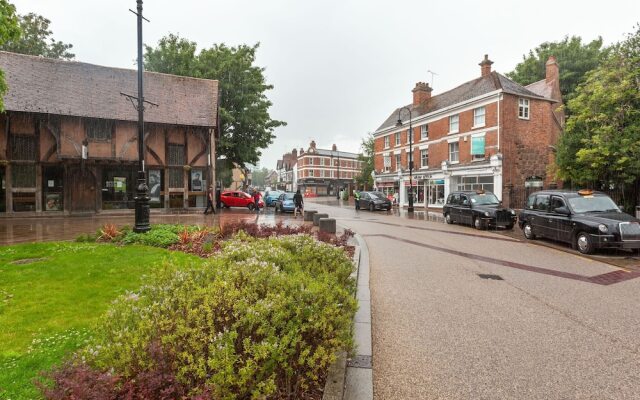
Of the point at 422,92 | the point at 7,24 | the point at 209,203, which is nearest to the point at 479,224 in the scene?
the point at 209,203

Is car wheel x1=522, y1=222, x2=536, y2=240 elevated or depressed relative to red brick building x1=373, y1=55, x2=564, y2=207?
depressed

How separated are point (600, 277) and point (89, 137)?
84.9 feet

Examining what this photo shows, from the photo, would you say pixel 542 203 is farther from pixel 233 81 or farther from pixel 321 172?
pixel 321 172

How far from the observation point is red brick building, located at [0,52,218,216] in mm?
20688

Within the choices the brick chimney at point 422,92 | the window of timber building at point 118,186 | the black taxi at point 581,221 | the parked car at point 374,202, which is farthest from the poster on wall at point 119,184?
the brick chimney at point 422,92

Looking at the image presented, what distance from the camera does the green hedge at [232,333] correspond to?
245cm

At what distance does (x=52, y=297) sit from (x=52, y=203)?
21093 millimetres

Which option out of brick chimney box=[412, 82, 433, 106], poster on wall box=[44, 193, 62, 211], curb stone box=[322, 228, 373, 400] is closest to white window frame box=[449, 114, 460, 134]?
brick chimney box=[412, 82, 433, 106]

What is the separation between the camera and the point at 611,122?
16.1 m

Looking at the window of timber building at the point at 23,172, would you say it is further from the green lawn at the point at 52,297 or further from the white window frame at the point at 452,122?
the white window frame at the point at 452,122

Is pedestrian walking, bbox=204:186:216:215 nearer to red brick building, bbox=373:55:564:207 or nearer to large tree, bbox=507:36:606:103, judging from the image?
red brick building, bbox=373:55:564:207

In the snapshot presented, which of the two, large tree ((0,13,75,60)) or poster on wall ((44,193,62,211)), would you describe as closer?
poster on wall ((44,193,62,211))

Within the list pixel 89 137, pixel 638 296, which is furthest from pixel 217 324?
pixel 89 137

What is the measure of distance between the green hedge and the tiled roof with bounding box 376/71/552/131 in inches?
1137
